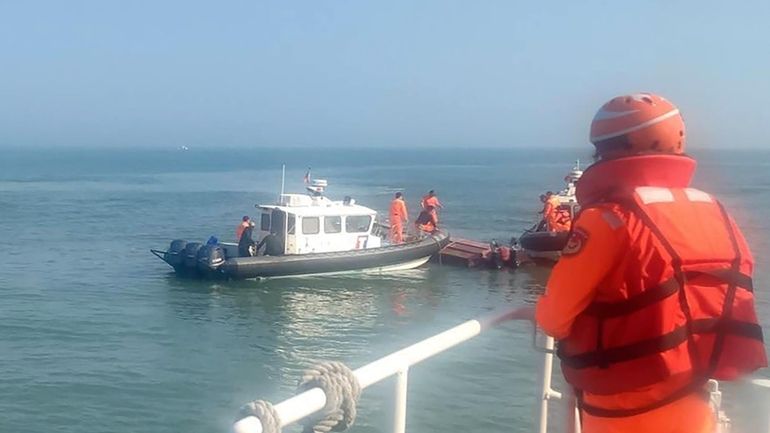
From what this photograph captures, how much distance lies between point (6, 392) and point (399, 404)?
11.2 m

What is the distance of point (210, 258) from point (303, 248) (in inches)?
87.4

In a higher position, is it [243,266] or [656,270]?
[656,270]

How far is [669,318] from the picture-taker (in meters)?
1.99

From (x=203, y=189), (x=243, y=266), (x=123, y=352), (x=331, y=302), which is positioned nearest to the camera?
(x=123, y=352)

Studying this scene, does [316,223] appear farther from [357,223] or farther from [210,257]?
[210,257]

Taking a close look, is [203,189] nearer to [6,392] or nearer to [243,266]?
[243,266]

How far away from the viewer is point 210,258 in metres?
21.0

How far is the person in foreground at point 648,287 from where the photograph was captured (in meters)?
1.99

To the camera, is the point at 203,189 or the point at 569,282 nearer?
the point at 569,282

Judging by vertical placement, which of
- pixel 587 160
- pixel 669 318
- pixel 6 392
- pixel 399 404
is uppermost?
pixel 587 160

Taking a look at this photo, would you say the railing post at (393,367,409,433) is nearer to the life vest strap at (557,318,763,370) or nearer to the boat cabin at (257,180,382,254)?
the life vest strap at (557,318,763,370)

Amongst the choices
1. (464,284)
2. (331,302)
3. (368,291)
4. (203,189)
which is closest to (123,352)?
(331,302)

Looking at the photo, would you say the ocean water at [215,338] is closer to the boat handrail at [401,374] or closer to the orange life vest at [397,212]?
the boat handrail at [401,374]

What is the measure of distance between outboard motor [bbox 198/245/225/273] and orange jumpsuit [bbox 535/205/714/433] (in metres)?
19.2
